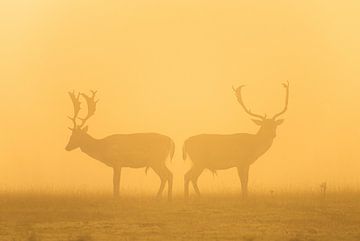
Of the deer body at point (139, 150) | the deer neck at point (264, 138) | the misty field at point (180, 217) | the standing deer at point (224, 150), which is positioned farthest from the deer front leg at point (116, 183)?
the deer neck at point (264, 138)

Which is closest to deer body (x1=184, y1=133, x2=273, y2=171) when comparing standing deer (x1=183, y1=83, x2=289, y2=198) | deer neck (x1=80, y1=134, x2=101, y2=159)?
standing deer (x1=183, y1=83, x2=289, y2=198)

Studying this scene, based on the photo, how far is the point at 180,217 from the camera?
18234 millimetres

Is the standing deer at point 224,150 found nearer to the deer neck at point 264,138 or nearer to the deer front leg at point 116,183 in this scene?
the deer neck at point 264,138

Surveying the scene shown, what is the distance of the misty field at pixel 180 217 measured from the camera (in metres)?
15.4

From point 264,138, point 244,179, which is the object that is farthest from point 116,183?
point 264,138

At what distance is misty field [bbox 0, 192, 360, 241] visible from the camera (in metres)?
15.4

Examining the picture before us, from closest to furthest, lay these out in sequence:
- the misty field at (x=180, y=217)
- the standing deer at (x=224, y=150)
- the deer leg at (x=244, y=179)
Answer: the misty field at (x=180, y=217)
the deer leg at (x=244, y=179)
the standing deer at (x=224, y=150)

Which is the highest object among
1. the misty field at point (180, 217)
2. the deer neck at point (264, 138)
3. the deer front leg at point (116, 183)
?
the deer neck at point (264, 138)

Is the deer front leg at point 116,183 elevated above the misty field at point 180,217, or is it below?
above

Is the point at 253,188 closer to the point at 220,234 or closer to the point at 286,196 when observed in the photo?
the point at 286,196

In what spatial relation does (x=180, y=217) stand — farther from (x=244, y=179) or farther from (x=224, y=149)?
(x=224, y=149)

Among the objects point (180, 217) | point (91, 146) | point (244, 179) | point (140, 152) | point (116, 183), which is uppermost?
point (91, 146)

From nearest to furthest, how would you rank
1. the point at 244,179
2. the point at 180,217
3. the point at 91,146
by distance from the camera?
the point at 180,217, the point at 244,179, the point at 91,146

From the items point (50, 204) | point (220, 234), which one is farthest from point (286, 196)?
point (220, 234)
